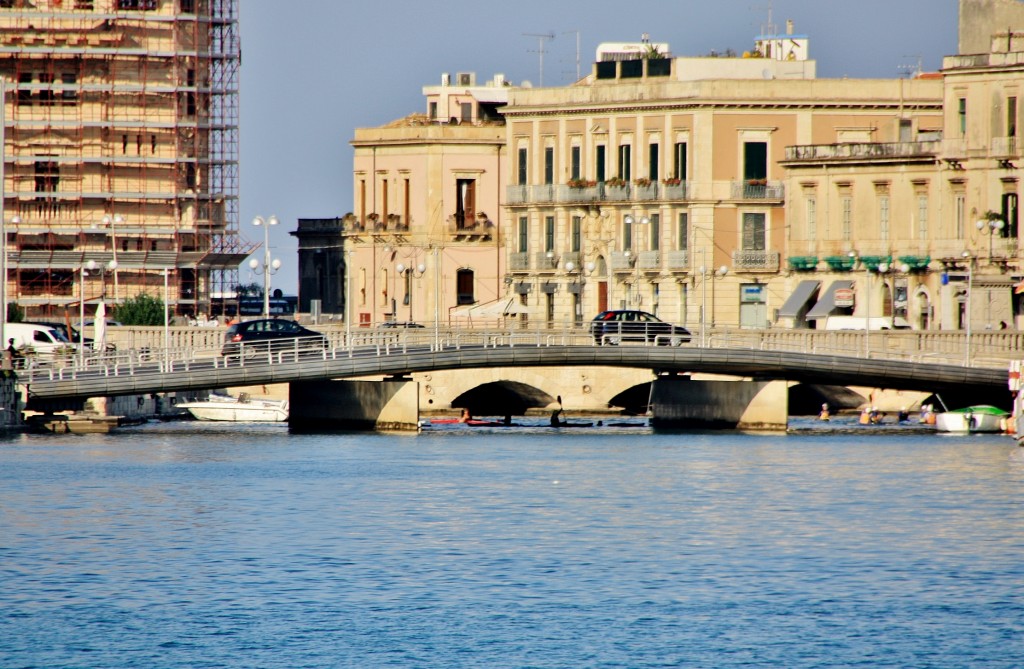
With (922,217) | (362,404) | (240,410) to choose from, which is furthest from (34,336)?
(922,217)

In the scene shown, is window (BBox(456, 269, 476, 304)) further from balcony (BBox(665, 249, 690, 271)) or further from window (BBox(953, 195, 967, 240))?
window (BBox(953, 195, 967, 240))

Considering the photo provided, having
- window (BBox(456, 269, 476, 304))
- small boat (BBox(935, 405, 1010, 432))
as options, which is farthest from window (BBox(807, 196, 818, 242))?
window (BBox(456, 269, 476, 304))

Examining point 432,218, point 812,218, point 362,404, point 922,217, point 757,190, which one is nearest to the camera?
point 362,404

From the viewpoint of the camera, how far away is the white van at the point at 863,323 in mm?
116188

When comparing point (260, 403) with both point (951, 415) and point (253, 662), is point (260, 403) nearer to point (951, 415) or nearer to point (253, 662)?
point (951, 415)

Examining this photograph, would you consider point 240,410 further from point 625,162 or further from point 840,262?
point 840,262

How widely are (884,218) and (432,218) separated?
30.9 meters

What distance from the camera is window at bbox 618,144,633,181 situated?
132000 mm

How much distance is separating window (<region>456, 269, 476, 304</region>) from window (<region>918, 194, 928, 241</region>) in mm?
32059

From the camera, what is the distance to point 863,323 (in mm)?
117625

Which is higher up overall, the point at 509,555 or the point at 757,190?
the point at 757,190

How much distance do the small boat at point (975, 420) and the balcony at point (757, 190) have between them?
84.8ft

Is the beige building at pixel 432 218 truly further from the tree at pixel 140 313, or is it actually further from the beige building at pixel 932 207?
the beige building at pixel 932 207

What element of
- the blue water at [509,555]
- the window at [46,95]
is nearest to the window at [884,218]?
the blue water at [509,555]
